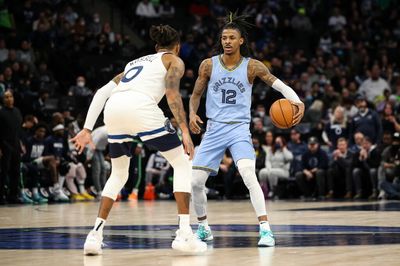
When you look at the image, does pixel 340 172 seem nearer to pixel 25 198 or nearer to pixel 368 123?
pixel 368 123

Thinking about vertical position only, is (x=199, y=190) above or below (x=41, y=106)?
below

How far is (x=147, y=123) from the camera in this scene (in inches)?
307

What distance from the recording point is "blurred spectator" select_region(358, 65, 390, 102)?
74.9 feet

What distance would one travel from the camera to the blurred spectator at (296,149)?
19.7 meters

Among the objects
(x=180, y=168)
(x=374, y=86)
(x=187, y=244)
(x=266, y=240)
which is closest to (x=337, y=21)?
(x=374, y=86)

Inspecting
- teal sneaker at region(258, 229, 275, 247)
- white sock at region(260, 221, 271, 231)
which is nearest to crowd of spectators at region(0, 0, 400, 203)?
white sock at region(260, 221, 271, 231)

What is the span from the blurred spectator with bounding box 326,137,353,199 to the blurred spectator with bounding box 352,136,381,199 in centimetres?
15

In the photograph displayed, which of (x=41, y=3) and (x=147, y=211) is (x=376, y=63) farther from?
(x=147, y=211)

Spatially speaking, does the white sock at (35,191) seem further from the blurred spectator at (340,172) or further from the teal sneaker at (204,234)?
the teal sneaker at (204,234)

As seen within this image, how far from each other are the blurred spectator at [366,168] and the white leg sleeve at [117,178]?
11.4 meters

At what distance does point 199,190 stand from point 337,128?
37.2ft

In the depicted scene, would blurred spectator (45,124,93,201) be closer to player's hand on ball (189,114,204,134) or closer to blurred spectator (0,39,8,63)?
blurred spectator (0,39,8,63)

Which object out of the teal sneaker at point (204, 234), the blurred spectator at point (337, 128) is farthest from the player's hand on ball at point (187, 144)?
the blurred spectator at point (337, 128)

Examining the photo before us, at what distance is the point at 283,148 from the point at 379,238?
11.2 meters
